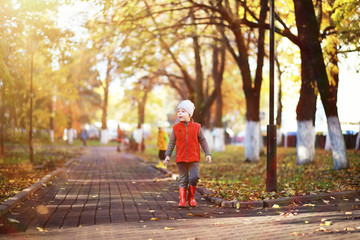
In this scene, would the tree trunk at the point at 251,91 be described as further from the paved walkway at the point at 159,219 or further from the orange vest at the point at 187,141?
the orange vest at the point at 187,141

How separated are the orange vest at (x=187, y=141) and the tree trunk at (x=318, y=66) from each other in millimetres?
7024

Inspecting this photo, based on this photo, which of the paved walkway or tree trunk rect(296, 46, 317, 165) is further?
tree trunk rect(296, 46, 317, 165)

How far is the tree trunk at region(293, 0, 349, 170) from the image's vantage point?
14641 mm

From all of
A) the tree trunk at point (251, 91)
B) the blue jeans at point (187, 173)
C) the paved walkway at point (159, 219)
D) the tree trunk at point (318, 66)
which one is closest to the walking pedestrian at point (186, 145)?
the blue jeans at point (187, 173)

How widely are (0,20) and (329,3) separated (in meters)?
10.4

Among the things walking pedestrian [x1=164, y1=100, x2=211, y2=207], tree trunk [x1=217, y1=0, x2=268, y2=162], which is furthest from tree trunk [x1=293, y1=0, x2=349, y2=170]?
walking pedestrian [x1=164, y1=100, x2=211, y2=207]

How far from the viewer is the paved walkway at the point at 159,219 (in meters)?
Result: 6.49

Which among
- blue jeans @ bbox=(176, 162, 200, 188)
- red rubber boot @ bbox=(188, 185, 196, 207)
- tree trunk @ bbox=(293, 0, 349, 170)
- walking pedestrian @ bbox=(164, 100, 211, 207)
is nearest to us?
walking pedestrian @ bbox=(164, 100, 211, 207)

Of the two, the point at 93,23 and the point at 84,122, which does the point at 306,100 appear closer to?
the point at 93,23

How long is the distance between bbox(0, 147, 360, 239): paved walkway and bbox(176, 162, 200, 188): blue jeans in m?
0.50

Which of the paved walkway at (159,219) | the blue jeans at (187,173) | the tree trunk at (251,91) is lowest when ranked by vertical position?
the paved walkway at (159,219)

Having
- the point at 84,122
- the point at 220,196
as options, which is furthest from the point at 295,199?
the point at 84,122

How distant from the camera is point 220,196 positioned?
10352mm

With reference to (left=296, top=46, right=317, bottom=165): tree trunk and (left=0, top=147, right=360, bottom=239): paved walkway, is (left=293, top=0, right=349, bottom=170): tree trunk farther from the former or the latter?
(left=0, top=147, right=360, bottom=239): paved walkway
